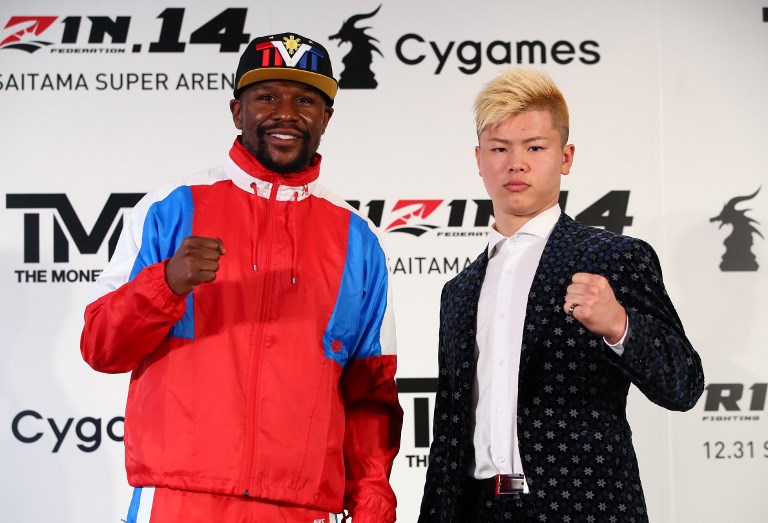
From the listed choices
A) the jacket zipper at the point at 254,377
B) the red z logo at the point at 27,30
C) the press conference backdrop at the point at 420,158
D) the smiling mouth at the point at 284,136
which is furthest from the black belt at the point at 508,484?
the red z logo at the point at 27,30

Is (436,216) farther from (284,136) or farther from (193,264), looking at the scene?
(193,264)

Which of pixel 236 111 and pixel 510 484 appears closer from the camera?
pixel 510 484

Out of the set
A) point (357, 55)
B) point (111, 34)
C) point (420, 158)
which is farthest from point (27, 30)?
point (420, 158)

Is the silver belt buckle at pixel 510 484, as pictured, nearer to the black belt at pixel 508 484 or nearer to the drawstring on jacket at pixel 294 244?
the black belt at pixel 508 484

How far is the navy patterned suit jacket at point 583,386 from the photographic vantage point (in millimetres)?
1581

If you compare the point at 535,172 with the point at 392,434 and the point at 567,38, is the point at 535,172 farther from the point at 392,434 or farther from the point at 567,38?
the point at 567,38

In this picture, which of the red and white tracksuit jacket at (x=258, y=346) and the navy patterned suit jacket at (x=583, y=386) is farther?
the red and white tracksuit jacket at (x=258, y=346)

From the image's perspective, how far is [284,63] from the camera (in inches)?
76.1

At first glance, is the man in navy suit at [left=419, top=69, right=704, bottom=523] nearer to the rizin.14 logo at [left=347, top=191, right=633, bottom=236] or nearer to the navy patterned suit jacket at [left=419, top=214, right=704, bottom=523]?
the navy patterned suit jacket at [left=419, top=214, right=704, bottom=523]

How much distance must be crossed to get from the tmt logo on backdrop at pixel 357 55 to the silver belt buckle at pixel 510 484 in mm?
2042

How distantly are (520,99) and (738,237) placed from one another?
1.83 metres

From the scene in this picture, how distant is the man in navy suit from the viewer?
158cm

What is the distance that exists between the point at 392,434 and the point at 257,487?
43 centimetres

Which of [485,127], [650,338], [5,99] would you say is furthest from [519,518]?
[5,99]
